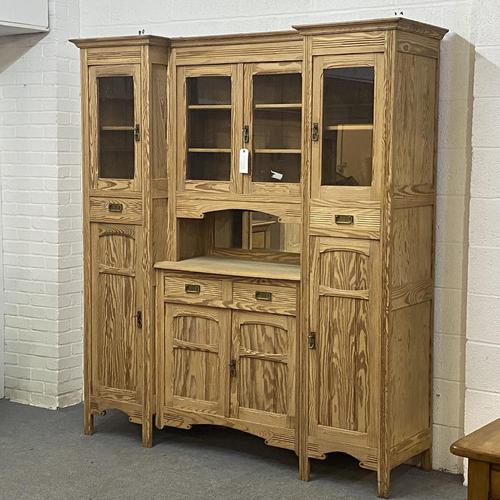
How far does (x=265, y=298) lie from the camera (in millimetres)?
4645

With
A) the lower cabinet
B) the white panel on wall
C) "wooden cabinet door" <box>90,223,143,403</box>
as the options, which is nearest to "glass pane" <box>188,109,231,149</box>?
"wooden cabinet door" <box>90,223,143,403</box>

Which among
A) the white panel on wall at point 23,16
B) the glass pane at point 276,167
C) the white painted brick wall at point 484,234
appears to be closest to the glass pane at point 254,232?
the glass pane at point 276,167

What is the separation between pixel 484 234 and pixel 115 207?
6.21 feet

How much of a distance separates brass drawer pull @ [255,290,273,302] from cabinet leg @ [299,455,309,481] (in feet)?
2.53

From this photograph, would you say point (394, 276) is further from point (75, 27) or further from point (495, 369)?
point (75, 27)

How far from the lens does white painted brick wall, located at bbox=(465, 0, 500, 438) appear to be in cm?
428

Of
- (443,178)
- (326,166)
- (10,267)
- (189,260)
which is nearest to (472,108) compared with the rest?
(443,178)

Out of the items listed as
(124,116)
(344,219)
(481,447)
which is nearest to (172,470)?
(344,219)

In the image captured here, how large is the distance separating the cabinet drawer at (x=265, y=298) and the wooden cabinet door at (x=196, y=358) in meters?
0.11

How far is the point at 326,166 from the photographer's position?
4363 millimetres

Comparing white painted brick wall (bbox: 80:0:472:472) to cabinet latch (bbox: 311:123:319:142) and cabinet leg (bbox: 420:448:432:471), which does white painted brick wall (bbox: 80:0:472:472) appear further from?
cabinet latch (bbox: 311:123:319:142)

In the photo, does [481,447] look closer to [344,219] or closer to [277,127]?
[344,219]

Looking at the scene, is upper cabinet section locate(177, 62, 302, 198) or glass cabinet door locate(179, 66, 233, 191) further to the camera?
glass cabinet door locate(179, 66, 233, 191)

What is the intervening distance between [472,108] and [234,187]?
1.22 metres
